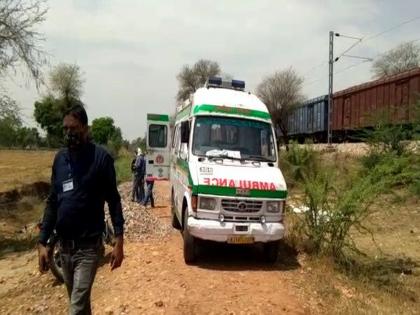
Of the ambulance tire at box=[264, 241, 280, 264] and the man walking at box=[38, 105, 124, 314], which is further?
the ambulance tire at box=[264, 241, 280, 264]

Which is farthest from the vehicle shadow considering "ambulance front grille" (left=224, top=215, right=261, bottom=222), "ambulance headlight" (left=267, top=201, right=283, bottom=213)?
"ambulance headlight" (left=267, top=201, right=283, bottom=213)

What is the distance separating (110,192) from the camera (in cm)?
442

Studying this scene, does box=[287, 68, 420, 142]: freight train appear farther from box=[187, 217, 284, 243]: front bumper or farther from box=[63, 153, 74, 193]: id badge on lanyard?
box=[63, 153, 74, 193]: id badge on lanyard

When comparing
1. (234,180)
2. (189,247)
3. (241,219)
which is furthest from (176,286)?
(234,180)

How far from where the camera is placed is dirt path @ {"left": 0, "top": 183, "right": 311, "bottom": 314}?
662 centimetres

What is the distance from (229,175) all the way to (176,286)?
202cm

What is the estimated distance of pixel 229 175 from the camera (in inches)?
325

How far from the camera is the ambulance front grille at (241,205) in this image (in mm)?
8156

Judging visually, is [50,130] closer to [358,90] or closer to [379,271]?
[358,90]

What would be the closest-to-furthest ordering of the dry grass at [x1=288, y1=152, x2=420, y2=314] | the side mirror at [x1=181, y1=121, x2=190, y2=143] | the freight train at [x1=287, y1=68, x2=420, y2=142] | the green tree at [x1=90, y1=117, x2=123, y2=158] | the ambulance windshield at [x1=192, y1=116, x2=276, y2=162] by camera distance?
1. the dry grass at [x1=288, y1=152, x2=420, y2=314]
2. the ambulance windshield at [x1=192, y1=116, x2=276, y2=162]
3. the side mirror at [x1=181, y1=121, x2=190, y2=143]
4. the freight train at [x1=287, y1=68, x2=420, y2=142]
5. the green tree at [x1=90, y1=117, x2=123, y2=158]

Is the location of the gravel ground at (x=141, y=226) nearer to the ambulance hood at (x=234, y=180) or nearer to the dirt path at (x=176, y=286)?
the dirt path at (x=176, y=286)

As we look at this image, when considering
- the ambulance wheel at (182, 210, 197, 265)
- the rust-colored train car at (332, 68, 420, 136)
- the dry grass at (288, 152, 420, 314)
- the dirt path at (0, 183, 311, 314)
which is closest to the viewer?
the dirt path at (0, 183, 311, 314)

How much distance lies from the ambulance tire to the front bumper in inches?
11.1

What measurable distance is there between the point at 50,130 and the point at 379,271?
81.6 m
